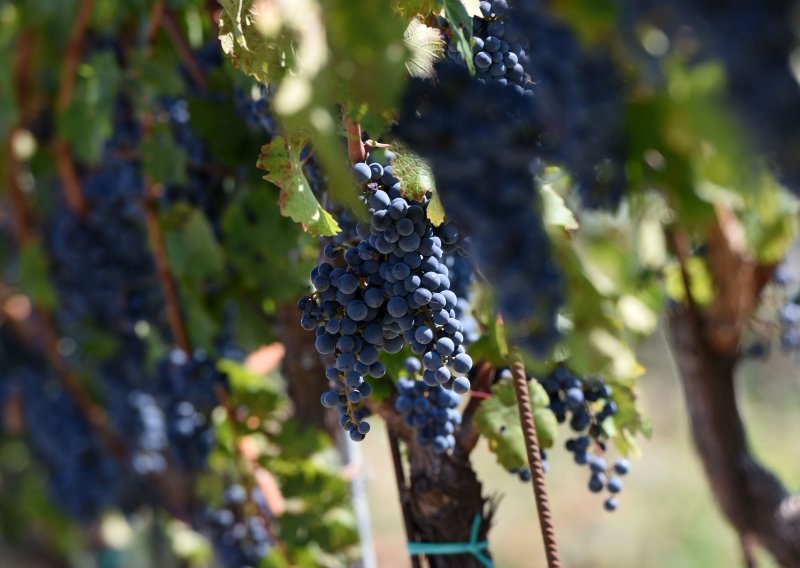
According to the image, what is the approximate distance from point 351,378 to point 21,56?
2.15m

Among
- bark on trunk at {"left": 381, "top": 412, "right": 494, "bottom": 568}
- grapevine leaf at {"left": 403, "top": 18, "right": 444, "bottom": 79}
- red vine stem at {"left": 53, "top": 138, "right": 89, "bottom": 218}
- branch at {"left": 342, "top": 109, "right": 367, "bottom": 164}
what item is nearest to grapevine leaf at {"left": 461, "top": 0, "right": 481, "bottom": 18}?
grapevine leaf at {"left": 403, "top": 18, "right": 444, "bottom": 79}

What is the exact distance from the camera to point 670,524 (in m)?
5.80

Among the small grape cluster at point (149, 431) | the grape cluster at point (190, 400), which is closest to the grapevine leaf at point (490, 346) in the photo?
the grape cluster at point (190, 400)

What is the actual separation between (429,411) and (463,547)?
0.25 m

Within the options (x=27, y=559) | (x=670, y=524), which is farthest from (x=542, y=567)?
(x=27, y=559)

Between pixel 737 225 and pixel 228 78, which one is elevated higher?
pixel 228 78

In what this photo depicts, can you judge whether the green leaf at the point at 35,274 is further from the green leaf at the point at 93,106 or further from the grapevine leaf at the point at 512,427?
the grapevine leaf at the point at 512,427

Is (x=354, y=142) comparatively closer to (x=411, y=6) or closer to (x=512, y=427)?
(x=411, y=6)

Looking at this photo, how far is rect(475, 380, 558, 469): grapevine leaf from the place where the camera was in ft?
4.50

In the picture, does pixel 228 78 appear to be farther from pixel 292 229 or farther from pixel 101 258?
pixel 101 258

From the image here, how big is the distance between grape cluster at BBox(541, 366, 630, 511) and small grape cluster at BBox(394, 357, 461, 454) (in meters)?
0.16

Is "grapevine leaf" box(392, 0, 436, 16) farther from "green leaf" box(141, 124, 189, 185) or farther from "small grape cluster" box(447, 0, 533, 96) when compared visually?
"green leaf" box(141, 124, 189, 185)

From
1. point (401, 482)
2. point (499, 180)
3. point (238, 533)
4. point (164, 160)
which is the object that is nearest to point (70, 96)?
point (164, 160)

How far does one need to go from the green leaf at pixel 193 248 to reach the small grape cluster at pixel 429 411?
685 mm
